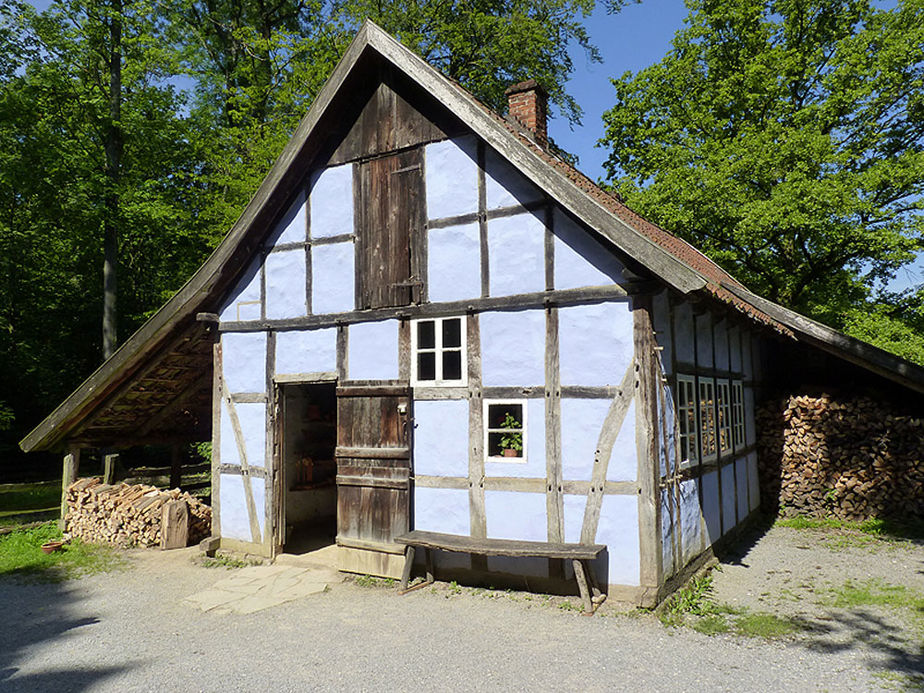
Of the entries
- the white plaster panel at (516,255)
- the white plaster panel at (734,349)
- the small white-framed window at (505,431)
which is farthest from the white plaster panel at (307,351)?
the white plaster panel at (734,349)

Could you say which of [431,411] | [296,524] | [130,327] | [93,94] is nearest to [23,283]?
[130,327]

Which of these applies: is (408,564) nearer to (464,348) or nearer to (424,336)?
(464,348)

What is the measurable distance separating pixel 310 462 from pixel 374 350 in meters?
4.24

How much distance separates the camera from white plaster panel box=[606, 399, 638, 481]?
7152mm

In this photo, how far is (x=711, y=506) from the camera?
9.01 m

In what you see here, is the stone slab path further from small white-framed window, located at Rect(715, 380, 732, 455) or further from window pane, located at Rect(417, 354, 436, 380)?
small white-framed window, located at Rect(715, 380, 732, 455)

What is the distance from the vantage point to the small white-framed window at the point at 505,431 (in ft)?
25.7

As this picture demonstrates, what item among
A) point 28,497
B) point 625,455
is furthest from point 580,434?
point 28,497

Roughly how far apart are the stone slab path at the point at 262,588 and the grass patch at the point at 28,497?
854 centimetres

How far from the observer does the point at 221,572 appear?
934 centimetres

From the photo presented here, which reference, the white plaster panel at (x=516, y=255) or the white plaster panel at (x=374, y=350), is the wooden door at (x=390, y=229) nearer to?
the white plaster panel at (x=374, y=350)

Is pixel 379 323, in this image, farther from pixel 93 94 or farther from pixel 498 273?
pixel 93 94

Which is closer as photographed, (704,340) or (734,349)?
(704,340)

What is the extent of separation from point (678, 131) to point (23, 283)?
21.7 meters
